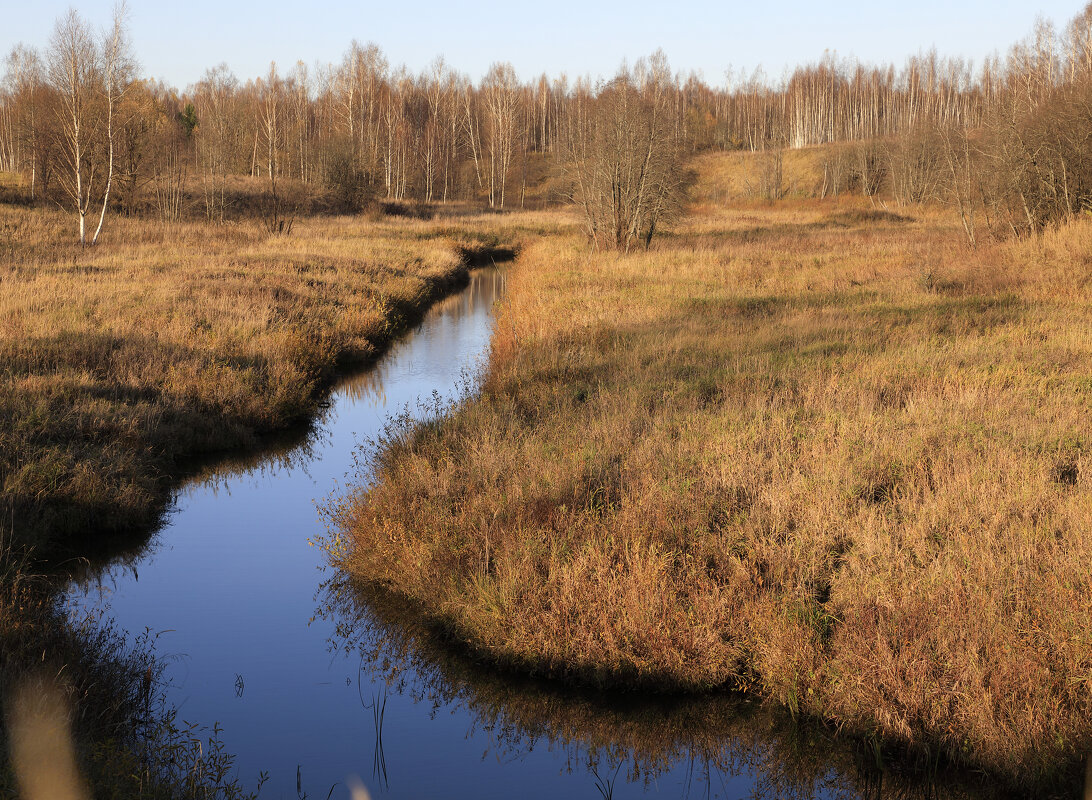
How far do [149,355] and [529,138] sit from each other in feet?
252

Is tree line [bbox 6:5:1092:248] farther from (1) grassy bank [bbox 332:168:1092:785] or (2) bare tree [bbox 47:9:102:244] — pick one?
(1) grassy bank [bbox 332:168:1092:785]

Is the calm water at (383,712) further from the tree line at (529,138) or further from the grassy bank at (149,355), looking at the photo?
the tree line at (529,138)

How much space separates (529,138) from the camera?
83.4m

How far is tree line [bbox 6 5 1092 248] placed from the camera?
838 inches

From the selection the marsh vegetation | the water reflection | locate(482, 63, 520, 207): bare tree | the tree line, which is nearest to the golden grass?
the tree line

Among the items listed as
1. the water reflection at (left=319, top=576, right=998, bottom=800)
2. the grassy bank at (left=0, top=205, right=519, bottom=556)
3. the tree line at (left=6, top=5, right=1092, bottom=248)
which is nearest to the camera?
the water reflection at (left=319, top=576, right=998, bottom=800)

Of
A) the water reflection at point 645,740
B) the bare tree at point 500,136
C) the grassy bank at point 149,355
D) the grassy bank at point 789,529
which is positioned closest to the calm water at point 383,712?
the water reflection at point 645,740

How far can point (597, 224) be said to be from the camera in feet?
88.9

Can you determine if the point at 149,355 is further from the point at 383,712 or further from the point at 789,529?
the point at 789,529

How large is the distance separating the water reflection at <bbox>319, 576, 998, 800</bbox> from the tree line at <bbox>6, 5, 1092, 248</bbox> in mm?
18923

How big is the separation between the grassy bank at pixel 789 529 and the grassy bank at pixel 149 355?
8.31ft

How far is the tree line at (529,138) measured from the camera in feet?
69.9

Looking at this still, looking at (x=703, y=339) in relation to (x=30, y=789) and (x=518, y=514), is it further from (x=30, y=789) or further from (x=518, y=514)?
(x=30, y=789)

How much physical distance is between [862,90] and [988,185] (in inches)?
2998
